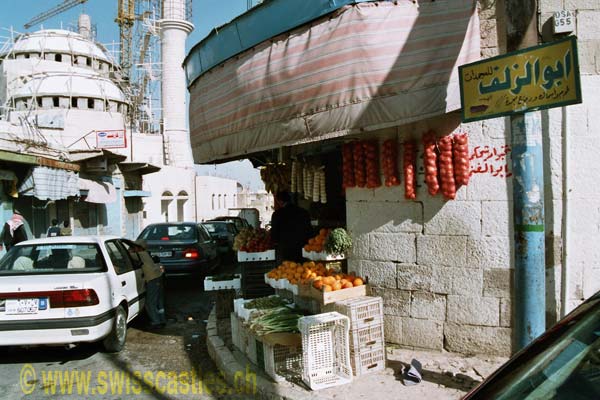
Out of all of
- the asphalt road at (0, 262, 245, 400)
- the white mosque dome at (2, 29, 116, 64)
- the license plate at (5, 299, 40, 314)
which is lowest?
the asphalt road at (0, 262, 245, 400)

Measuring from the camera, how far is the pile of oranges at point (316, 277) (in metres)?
4.50

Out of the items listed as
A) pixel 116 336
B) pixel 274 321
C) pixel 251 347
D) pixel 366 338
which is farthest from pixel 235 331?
pixel 366 338

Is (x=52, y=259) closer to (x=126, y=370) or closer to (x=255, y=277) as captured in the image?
(x=126, y=370)

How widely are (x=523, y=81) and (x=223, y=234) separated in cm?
1338

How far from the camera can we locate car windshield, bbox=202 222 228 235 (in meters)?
15.6

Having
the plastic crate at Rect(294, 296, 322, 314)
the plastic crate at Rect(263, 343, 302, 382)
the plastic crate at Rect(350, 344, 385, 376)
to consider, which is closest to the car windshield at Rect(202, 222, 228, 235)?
the plastic crate at Rect(294, 296, 322, 314)

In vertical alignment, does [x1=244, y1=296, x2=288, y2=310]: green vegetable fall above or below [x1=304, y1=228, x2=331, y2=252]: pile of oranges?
below

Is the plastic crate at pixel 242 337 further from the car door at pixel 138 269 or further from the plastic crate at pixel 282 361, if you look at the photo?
the car door at pixel 138 269

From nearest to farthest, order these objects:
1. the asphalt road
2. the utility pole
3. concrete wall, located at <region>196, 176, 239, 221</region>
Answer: the utility pole, the asphalt road, concrete wall, located at <region>196, 176, 239, 221</region>

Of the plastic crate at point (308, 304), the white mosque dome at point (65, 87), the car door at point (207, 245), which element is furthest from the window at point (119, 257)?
the white mosque dome at point (65, 87)

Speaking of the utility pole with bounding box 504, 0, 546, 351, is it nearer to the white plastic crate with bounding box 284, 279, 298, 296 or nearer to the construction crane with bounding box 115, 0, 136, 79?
the white plastic crate with bounding box 284, 279, 298, 296

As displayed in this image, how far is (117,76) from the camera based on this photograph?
45.7m

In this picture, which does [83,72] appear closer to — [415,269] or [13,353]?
[13,353]

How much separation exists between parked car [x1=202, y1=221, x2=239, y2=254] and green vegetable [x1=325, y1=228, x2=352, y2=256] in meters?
9.24
